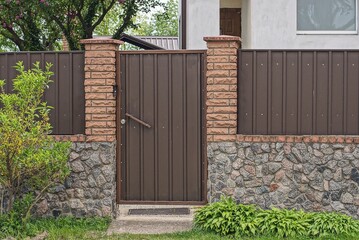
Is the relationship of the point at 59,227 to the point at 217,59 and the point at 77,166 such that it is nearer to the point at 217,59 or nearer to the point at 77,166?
the point at 77,166

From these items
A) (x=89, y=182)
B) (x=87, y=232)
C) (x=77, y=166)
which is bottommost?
(x=87, y=232)

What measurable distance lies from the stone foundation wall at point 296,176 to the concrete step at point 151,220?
658 mm

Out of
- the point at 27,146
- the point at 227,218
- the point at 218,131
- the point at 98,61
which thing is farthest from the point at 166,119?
the point at 27,146

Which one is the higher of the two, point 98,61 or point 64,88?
point 98,61

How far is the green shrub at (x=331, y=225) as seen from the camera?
763cm

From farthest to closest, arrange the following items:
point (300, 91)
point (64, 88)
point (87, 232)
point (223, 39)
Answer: point (64, 88) → point (300, 91) → point (223, 39) → point (87, 232)

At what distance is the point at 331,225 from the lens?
25.2 ft

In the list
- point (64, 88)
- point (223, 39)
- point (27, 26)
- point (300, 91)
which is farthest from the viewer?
point (27, 26)

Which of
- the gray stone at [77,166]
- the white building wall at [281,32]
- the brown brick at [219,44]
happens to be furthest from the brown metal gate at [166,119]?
the white building wall at [281,32]

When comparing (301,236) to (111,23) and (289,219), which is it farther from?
(111,23)

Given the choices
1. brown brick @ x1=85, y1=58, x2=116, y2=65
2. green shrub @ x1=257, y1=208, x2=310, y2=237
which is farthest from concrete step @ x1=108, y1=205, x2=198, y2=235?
brown brick @ x1=85, y1=58, x2=116, y2=65

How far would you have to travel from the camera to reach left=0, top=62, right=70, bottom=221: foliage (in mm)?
7328

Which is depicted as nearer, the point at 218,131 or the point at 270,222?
the point at 270,222

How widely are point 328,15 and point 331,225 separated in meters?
5.31
